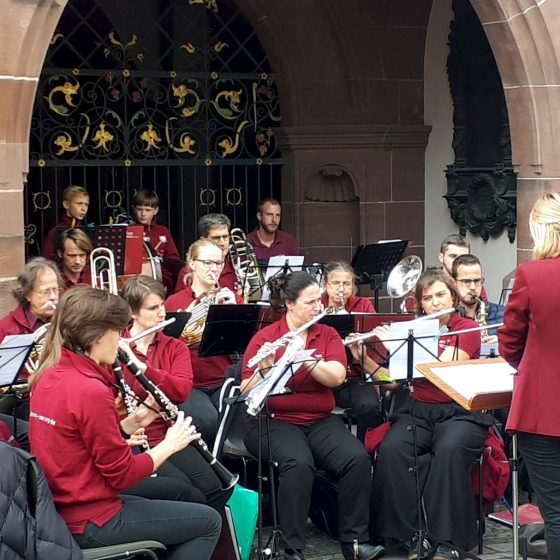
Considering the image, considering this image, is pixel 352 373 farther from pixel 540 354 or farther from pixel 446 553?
pixel 540 354

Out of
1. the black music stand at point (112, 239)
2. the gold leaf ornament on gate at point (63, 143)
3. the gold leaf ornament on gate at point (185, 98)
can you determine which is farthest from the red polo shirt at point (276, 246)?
the black music stand at point (112, 239)

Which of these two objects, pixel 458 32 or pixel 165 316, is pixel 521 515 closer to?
pixel 165 316

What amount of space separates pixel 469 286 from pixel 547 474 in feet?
8.10

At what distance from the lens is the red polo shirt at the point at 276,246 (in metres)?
10.3

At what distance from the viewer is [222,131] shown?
11258mm

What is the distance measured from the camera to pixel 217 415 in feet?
23.9

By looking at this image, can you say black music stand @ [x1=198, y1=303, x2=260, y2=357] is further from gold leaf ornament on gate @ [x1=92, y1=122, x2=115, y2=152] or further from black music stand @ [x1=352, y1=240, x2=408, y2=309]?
gold leaf ornament on gate @ [x1=92, y1=122, x2=115, y2=152]

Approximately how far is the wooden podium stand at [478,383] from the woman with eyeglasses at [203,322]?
155 centimetres

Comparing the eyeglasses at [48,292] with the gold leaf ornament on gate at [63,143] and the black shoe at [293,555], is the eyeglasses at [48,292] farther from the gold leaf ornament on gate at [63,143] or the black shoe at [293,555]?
the gold leaf ornament on gate at [63,143]

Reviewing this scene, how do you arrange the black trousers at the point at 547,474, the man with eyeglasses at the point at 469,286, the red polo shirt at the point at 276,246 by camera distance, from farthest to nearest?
the red polo shirt at the point at 276,246 < the man with eyeglasses at the point at 469,286 < the black trousers at the point at 547,474

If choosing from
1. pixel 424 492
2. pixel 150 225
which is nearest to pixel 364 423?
pixel 424 492

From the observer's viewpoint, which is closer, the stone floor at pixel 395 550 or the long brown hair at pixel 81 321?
the long brown hair at pixel 81 321

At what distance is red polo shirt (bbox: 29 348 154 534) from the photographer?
506 centimetres

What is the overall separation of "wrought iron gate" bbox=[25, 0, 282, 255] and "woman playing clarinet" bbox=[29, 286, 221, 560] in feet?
17.8
